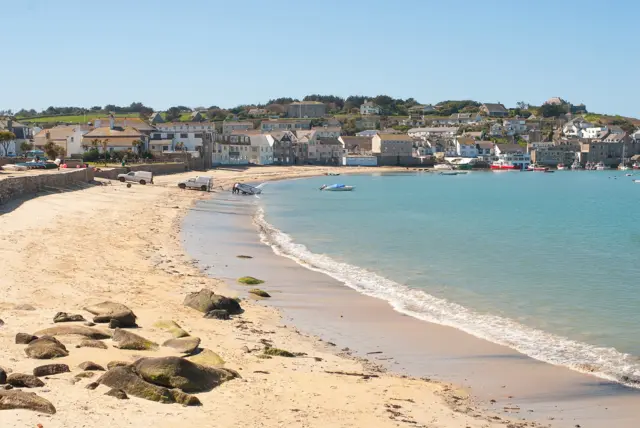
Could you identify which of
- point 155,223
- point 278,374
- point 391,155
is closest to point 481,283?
point 278,374

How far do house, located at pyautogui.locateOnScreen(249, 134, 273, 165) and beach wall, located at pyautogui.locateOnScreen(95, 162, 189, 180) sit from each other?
42.4 meters

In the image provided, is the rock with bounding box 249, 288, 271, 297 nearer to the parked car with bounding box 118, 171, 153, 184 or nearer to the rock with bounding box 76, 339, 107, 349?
the rock with bounding box 76, 339, 107, 349

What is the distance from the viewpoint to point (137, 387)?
10.0 meters

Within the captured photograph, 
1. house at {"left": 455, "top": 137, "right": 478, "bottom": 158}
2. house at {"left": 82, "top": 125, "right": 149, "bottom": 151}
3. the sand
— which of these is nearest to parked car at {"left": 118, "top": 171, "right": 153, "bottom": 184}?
house at {"left": 82, "top": 125, "right": 149, "bottom": 151}

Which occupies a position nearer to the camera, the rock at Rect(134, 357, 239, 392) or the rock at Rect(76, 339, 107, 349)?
the rock at Rect(134, 357, 239, 392)

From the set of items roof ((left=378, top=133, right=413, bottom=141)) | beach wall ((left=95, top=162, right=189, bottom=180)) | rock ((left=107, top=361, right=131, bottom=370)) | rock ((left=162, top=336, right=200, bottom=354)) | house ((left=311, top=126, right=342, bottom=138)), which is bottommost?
rock ((left=162, top=336, right=200, bottom=354))

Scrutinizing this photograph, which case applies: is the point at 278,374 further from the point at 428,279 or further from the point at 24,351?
the point at 428,279

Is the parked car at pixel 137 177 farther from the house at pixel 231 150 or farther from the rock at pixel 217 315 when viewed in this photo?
the house at pixel 231 150

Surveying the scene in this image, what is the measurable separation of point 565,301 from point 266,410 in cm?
1323

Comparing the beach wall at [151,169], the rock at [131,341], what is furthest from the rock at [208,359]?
the beach wall at [151,169]

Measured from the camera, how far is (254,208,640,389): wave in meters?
14.1

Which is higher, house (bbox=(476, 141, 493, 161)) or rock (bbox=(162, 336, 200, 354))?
house (bbox=(476, 141, 493, 161))

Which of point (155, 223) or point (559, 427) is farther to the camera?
point (155, 223)

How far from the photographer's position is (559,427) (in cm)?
→ 1065
